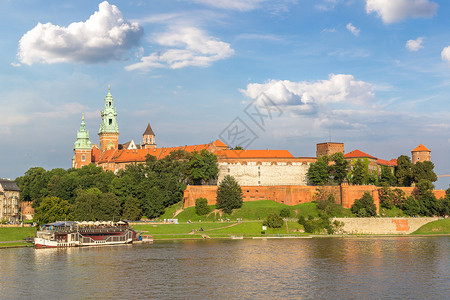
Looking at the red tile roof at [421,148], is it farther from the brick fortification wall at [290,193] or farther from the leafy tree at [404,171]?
the brick fortification wall at [290,193]

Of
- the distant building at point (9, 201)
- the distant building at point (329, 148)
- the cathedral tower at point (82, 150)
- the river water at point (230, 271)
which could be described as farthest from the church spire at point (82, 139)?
the river water at point (230, 271)

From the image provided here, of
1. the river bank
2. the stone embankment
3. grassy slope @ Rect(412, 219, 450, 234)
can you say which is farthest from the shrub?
grassy slope @ Rect(412, 219, 450, 234)

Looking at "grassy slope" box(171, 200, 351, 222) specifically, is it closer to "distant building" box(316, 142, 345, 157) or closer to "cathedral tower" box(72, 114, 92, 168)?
"distant building" box(316, 142, 345, 157)

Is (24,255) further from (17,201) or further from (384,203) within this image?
(384,203)

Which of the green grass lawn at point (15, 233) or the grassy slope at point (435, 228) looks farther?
the grassy slope at point (435, 228)

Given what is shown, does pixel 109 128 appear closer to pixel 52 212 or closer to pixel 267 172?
pixel 267 172

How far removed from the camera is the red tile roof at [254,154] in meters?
104

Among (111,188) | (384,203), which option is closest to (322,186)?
(384,203)

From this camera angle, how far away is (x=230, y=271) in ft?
141

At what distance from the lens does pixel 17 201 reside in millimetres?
95812

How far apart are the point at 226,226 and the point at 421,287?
4126cm

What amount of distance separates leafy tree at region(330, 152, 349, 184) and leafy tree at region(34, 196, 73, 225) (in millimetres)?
46713

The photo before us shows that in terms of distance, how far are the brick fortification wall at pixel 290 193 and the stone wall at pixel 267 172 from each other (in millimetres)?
9056

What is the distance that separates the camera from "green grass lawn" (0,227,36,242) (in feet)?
212
